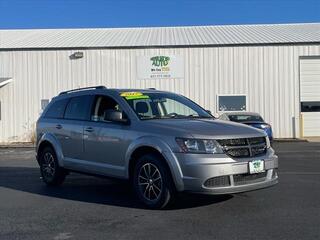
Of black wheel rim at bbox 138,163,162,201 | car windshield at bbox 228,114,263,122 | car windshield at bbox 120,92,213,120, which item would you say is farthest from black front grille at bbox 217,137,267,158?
car windshield at bbox 228,114,263,122

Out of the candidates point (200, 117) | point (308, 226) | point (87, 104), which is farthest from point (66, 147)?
point (308, 226)

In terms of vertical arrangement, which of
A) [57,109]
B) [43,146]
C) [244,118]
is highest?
[57,109]

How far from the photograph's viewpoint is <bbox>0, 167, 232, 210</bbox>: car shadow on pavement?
27.2 ft

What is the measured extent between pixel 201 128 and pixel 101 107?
2.23m

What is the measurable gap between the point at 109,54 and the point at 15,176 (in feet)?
47.0

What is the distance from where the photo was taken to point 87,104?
941 cm

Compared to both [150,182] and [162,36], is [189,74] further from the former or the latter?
[150,182]

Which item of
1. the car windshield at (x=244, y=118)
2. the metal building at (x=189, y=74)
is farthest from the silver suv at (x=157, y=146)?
the metal building at (x=189, y=74)

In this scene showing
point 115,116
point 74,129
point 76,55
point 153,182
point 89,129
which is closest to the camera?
point 153,182

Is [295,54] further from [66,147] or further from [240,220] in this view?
[240,220]

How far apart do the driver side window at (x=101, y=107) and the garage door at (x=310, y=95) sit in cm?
1824

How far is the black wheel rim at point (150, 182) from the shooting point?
7.69 m

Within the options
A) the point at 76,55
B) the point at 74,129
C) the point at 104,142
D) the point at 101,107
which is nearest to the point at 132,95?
the point at 101,107

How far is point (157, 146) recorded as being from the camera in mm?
7582
